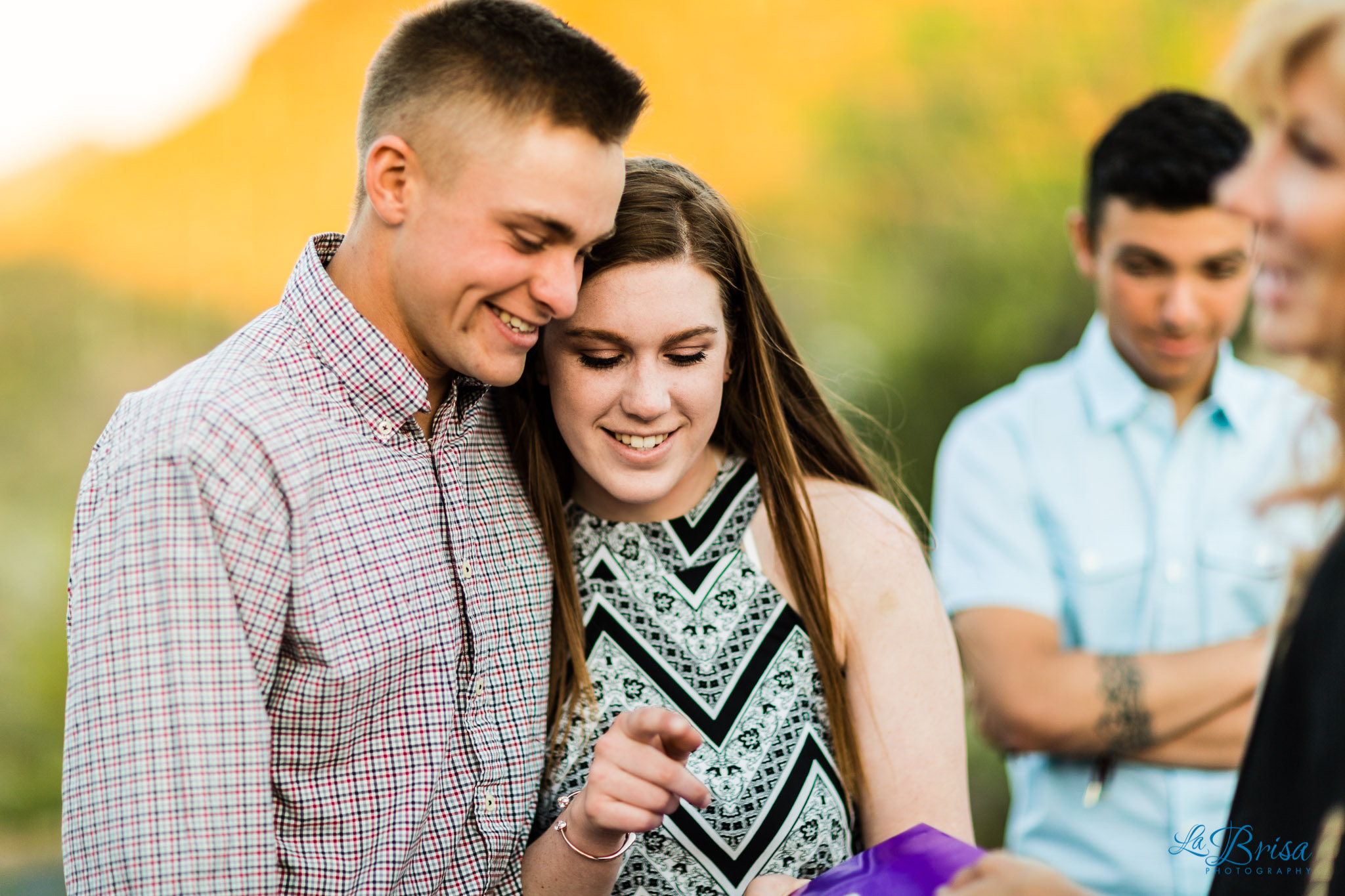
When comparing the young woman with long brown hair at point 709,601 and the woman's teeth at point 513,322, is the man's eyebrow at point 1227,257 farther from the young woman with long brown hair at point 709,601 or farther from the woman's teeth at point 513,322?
the woman's teeth at point 513,322

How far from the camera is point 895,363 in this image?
5.33 meters

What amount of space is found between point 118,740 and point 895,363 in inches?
171

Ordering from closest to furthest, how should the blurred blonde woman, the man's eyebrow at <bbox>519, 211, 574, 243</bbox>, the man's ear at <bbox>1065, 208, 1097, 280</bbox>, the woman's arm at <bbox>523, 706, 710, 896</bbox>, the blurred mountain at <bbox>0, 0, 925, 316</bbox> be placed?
the blurred blonde woman
the woman's arm at <bbox>523, 706, 710, 896</bbox>
the man's eyebrow at <bbox>519, 211, 574, 243</bbox>
the man's ear at <bbox>1065, 208, 1097, 280</bbox>
the blurred mountain at <bbox>0, 0, 925, 316</bbox>

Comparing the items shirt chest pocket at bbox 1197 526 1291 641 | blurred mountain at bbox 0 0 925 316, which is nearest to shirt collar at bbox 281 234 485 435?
shirt chest pocket at bbox 1197 526 1291 641

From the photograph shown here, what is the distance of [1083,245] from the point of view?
317 cm

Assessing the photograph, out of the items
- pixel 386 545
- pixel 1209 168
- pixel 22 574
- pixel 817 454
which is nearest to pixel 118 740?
pixel 386 545

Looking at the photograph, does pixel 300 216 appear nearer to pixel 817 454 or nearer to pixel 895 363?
pixel 895 363

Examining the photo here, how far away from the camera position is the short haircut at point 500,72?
Answer: 5.65ft

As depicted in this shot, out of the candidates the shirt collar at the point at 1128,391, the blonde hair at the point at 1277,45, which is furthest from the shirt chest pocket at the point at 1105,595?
the blonde hair at the point at 1277,45

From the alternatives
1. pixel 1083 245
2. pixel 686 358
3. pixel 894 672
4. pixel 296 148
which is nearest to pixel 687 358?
pixel 686 358

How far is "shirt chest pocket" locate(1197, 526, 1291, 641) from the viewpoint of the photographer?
8.84ft

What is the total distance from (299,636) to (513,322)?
59 centimetres

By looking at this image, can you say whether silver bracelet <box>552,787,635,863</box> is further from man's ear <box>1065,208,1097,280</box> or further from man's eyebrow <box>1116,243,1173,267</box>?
man's ear <box>1065,208,1097,280</box>

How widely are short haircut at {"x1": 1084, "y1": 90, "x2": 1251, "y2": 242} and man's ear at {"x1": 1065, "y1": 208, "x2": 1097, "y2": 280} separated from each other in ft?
0.17
